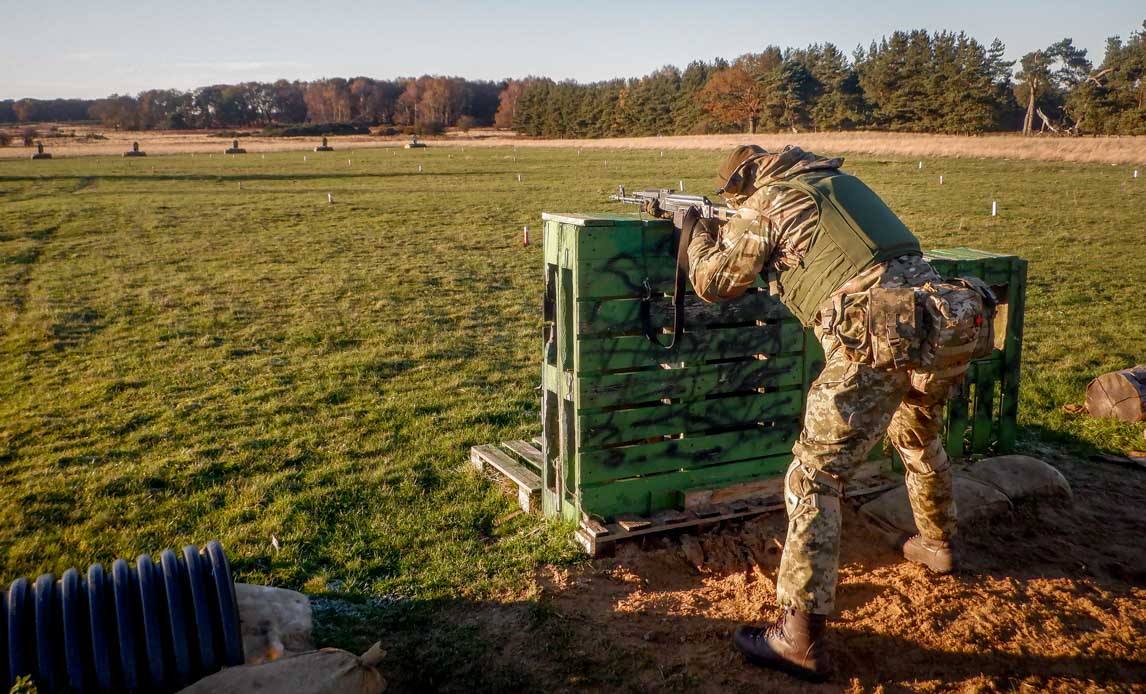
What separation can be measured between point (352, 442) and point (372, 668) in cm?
389

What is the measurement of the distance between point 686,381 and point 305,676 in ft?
9.37

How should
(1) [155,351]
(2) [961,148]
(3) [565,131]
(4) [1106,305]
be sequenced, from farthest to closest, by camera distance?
(3) [565,131]
(2) [961,148]
(4) [1106,305]
(1) [155,351]

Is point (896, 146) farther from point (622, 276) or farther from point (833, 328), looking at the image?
point (833, 328)

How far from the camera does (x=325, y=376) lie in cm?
959

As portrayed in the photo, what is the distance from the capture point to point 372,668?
3922mm

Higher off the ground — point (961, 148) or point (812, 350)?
point (961, 148)

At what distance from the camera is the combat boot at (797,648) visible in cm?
399

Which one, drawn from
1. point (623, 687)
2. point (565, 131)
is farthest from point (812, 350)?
point (565, 131)

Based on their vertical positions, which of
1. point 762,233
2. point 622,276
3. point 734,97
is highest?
point 734,97

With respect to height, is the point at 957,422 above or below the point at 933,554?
above

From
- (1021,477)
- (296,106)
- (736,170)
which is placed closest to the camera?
(736,170)

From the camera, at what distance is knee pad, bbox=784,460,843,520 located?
4125 mm

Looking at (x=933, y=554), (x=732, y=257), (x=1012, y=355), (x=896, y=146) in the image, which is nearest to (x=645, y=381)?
(x=732, y=257)

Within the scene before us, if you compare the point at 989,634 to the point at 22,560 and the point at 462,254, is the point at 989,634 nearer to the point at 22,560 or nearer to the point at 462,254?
the point at 22,560
